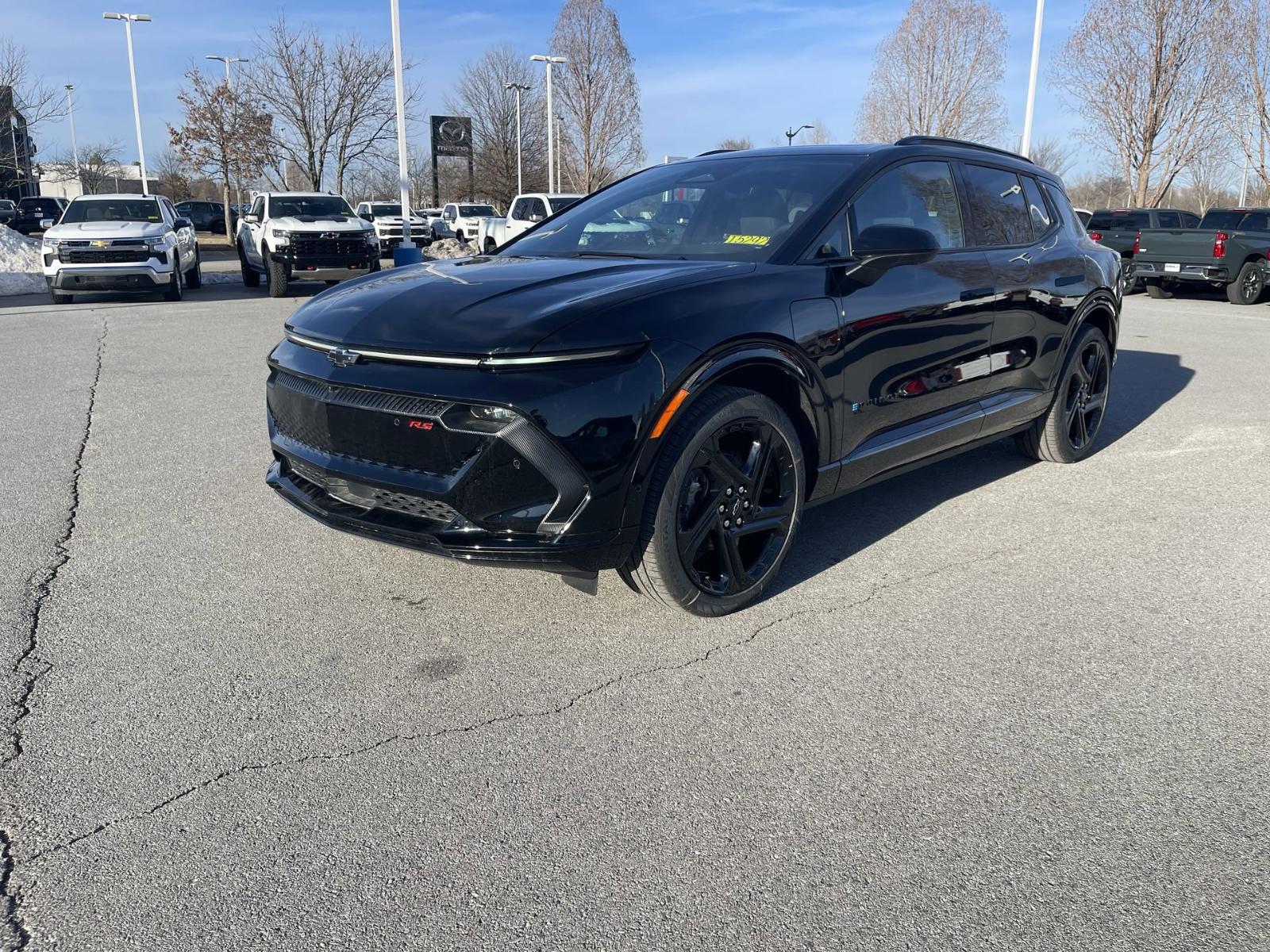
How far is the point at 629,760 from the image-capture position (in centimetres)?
282

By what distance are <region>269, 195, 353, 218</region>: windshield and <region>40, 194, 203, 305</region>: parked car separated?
212 centimetres

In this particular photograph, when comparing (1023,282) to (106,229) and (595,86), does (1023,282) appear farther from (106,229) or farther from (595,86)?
(595,86)

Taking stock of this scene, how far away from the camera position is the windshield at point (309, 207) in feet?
61.0

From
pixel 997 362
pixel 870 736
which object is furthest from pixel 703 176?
pixel 870 736

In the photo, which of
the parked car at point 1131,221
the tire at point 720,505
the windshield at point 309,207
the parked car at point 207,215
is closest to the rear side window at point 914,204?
the tire at point 720,505

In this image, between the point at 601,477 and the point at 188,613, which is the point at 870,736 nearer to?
the point at 601,477

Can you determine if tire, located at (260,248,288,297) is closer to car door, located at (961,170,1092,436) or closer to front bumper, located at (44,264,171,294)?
front bumper, located at (44,264,171,294)

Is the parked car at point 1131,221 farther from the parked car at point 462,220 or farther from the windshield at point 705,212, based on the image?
the windshield at point 705,212

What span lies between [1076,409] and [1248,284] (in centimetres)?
1514

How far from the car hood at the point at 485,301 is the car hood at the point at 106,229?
1378 centimetres

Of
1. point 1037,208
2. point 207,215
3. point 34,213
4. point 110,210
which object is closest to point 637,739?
point 1037,208

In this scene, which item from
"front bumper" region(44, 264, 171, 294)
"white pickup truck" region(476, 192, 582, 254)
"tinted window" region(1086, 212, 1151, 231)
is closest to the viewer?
"front bumper" region(44, 264, 171, 294)

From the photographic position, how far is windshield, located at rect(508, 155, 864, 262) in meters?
4.12

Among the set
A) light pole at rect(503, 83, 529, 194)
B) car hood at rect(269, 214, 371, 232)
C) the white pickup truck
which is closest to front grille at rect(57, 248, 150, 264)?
car hood at rect(269, 214, 371, 232)
